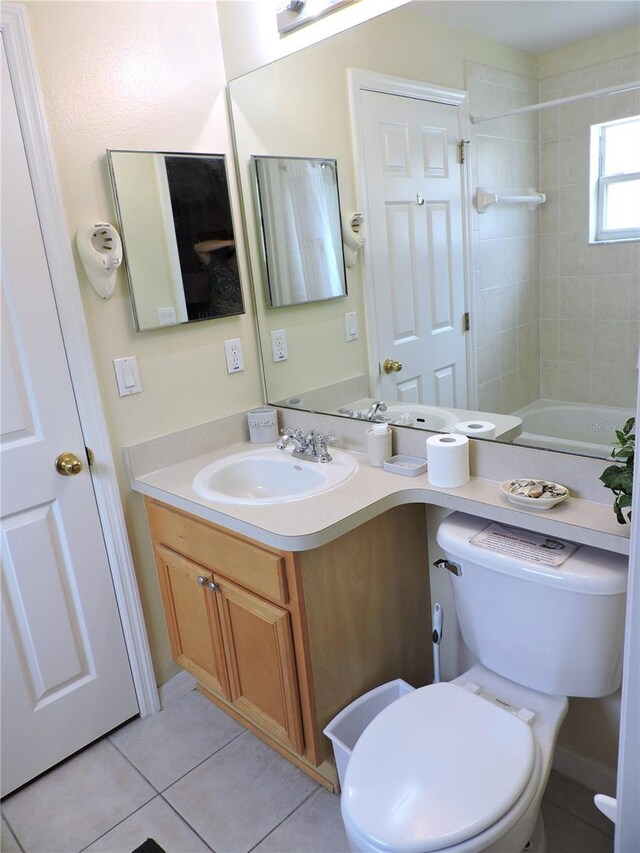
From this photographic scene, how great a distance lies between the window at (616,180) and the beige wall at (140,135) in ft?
3.91

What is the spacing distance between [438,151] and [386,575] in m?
1.16

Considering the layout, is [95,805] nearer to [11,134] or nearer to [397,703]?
[397,703]

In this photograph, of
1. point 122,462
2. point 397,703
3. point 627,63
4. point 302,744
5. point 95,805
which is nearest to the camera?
point 627,63

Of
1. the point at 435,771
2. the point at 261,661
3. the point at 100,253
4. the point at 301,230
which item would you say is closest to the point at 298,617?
the point at 261,661

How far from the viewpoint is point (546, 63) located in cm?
132

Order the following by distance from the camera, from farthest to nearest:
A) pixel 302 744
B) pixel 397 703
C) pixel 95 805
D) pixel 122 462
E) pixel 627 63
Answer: pixel 122 462 → pixel 95 805 → pixel 302 744 → pixel 397 703 → pixel 627 63

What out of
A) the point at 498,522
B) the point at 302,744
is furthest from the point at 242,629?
the point at 498,522

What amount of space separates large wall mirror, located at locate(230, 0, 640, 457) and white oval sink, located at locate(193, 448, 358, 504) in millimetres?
237

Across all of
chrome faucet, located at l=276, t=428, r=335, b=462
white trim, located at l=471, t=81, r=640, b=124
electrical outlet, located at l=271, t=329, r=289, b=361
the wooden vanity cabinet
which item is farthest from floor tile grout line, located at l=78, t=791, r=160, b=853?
white trim, located at l=471, t=81, r=640, b=124

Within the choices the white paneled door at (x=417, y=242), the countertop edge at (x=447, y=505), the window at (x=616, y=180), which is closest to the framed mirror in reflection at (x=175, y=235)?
the white paneled door at (x=417, y=242)

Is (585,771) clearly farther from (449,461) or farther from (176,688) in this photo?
(176,688)

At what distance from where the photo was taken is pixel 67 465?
1.76m

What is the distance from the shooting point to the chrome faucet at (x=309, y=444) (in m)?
1.89

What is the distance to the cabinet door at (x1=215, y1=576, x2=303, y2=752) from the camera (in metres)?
1.55
